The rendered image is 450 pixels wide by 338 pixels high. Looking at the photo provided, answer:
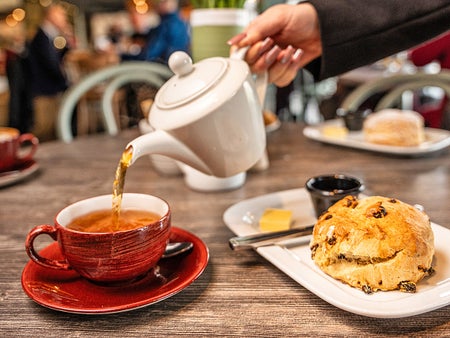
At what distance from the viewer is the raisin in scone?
56 cm

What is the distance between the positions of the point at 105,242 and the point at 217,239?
0.26 meters

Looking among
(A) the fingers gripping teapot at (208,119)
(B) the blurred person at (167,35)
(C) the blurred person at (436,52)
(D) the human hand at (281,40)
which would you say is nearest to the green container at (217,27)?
(D) the human hand at (281,40)

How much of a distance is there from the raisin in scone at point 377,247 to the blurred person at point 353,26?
15.2 inches

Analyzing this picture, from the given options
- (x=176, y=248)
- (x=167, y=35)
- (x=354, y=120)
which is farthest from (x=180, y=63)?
(x=167, y=35)

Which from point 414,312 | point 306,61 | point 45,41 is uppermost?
point 306,61

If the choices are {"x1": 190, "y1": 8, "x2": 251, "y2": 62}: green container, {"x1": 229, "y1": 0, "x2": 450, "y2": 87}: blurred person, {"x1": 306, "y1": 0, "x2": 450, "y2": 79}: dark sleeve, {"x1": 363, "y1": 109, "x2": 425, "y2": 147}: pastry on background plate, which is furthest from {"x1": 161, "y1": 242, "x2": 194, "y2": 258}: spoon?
{"x1": 363, "y1": 109, "x2": 425, "y2": 147}: pastry on background plate

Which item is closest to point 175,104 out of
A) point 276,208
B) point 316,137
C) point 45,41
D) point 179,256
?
point 179,256

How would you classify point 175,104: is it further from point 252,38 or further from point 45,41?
point 45,41

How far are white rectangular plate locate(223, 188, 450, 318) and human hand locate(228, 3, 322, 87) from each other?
0.28 meters

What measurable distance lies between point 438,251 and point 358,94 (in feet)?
4.12

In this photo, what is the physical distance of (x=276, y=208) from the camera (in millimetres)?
896

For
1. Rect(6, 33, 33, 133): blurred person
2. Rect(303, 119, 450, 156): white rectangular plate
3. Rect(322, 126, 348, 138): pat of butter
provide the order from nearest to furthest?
Rect(303, 119, 450, 156): white rectangular plate
Rect(322, 126, 348, 138): pat of butter
Rect(6, 33, 33, 133): blurred person

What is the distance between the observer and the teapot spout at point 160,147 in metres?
0.65

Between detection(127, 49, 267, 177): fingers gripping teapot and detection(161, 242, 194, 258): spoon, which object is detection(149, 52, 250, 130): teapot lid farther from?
detection(161, 242, 194, 258): spoon
